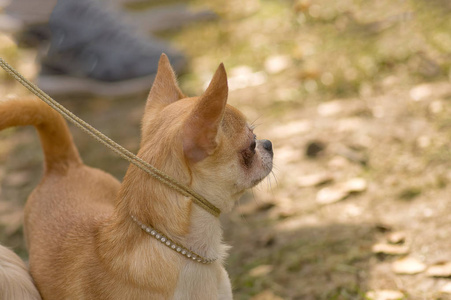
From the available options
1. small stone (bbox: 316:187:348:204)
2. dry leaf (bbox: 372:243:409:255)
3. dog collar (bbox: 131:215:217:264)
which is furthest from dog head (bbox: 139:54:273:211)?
small stone (bbox: 316:187:348:204)

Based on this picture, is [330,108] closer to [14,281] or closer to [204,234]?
[204,234]

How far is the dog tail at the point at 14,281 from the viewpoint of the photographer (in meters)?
2.12

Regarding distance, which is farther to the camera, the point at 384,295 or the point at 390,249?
the point at 390,249

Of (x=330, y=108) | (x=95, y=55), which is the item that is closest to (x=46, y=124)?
(x=330, y=108)

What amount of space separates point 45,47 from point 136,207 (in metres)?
4.64

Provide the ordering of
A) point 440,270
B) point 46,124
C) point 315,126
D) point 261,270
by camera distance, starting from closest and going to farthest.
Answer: point 440,270 → point 46,124 → point 261,270 → point 315,126

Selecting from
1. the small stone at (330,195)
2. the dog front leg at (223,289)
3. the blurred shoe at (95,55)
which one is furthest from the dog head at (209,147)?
the blurred shoe at (95,55)

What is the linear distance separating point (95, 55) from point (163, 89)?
3342mm

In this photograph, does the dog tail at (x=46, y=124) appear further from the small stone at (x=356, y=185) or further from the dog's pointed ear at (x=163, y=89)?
the small stone at (x=356, y=185)

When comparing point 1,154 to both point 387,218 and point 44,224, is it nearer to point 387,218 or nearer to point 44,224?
point 44,224

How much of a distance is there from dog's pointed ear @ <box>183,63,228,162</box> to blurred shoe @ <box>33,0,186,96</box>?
133 inches

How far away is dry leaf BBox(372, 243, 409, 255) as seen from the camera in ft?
8.57

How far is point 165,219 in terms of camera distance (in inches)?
75.6

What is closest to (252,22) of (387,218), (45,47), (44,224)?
(45,47)
